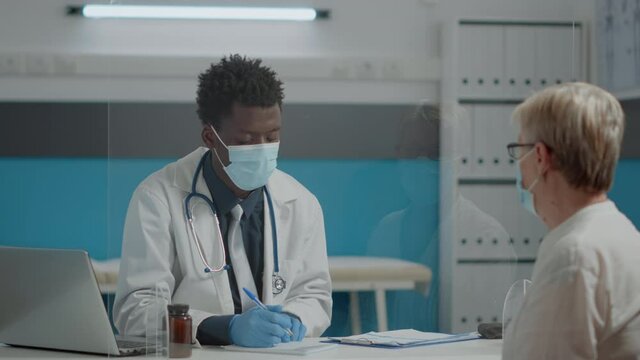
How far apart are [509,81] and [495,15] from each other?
A: 19 cm

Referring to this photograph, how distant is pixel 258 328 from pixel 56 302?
476 mm

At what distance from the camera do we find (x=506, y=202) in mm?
2814

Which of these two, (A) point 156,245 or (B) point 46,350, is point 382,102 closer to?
(A) point 156,245

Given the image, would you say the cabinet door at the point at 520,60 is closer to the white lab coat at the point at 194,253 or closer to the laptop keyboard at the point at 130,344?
the white lab coat at the point at 194,253

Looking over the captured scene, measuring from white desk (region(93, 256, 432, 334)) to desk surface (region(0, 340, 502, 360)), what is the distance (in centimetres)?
21

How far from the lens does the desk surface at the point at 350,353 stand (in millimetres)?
2359

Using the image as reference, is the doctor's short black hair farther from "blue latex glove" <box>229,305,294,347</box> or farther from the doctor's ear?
"blue latex glove" <box>229,305,294,347</box>

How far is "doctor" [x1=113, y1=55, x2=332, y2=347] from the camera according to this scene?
251 centimetres

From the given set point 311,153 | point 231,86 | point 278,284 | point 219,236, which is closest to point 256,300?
point 278,284

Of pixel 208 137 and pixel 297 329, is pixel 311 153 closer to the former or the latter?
pixel 208 137

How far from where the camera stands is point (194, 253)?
252 cm

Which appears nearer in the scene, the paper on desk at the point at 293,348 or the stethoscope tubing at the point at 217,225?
the paper on desk at the point at 293,348

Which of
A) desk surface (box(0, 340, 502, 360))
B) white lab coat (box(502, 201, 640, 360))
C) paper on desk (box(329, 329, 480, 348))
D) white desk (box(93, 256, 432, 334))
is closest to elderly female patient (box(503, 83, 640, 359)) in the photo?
white lab coat (box(502, 201, 640, 360))

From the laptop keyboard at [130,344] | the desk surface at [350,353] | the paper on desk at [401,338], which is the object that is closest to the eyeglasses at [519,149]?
the desk surface at [350,353]
